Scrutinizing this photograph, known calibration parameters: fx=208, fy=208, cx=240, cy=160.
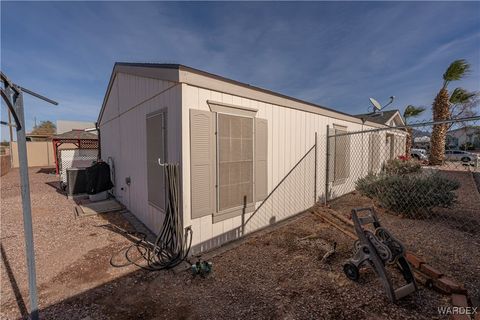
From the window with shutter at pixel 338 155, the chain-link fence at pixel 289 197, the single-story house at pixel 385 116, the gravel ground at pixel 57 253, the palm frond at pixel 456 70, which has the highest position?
the palm frond at pixel 456 70

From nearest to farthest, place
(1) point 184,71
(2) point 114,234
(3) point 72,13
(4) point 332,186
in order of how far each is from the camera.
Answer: (1) point 184,71 < (2) point 114,234 < (3) point 72,13 < (4) point 332,186

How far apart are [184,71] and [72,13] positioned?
3631 mm

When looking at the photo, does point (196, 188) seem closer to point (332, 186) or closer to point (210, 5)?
point (332, 186)

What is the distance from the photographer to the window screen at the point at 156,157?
347 cm

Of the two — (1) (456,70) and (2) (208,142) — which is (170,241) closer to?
(2) (208,142)

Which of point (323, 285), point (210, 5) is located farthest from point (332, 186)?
point (210, 5)

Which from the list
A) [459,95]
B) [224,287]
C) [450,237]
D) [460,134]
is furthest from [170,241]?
[459,95]

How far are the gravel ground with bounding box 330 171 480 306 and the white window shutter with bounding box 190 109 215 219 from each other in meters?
3.11

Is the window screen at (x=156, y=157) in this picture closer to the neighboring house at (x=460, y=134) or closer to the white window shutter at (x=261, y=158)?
the white window shutter at (x=261, y=158)

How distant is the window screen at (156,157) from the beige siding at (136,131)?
0.17 meters

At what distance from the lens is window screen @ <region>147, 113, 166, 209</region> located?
347 centimetres

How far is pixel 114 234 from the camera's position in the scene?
13.2 ft

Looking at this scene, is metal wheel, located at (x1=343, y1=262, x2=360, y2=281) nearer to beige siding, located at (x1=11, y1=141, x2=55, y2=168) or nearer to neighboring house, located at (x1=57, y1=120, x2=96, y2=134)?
beige siding, located at (x1=11, y1=141, x2=55, y2=168)

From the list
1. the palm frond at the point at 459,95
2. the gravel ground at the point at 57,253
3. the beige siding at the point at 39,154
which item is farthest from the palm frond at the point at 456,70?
the beige siding at the point at 39,154
